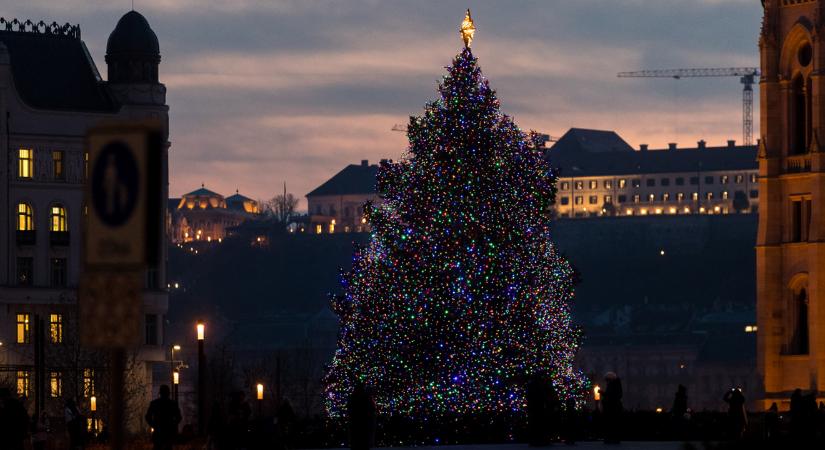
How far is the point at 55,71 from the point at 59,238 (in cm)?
791

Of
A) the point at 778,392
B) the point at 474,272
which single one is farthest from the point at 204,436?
the point at 778,392

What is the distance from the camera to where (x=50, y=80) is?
108938 mm

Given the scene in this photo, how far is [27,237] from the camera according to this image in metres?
106

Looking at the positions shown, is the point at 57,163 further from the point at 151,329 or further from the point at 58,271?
the point at 151,329

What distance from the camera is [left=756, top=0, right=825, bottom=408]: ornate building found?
79.6m

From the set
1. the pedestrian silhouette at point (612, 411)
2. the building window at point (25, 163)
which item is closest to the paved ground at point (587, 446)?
the pedestrian silhouette at point (612, 411)

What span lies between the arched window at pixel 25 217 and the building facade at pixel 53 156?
43 millimetres

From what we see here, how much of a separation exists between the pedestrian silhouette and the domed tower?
2413 inches

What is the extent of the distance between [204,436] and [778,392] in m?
32.2

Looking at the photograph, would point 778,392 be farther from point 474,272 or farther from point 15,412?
point 15,412

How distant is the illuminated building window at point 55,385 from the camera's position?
94438 mm

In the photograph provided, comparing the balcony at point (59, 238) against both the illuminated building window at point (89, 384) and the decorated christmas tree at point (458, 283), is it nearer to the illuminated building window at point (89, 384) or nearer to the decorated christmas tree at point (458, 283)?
the illuminated building window at point (89, 384)

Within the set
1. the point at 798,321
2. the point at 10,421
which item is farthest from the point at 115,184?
the point at 798,321

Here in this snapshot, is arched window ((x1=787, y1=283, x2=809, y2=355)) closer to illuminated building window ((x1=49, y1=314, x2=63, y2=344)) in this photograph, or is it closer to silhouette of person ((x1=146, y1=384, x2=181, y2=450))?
illuminated building window ((x1=49, y1=314, x2=63, y2=344))
